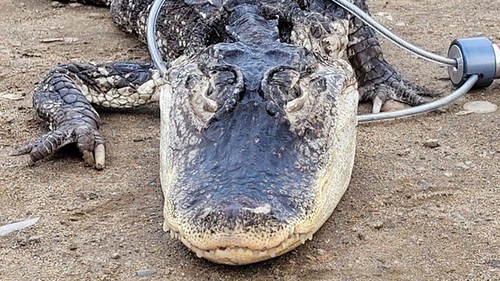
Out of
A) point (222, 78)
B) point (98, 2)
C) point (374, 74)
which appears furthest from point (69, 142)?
point (98, 2)

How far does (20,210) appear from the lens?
3.17m

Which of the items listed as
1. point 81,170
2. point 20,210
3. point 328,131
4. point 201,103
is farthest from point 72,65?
point 328,131

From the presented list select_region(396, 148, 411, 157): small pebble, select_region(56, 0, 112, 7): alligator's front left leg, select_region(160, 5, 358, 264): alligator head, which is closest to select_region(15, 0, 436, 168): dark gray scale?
select_region(160, 5, 358, 264): alligator head

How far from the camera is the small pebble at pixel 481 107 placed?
423 centimetres

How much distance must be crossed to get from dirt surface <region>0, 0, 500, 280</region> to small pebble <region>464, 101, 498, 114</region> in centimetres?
6

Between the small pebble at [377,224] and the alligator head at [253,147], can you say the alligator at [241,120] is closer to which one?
the alligator head at [253,147]

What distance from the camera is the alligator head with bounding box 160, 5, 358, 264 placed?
236cm

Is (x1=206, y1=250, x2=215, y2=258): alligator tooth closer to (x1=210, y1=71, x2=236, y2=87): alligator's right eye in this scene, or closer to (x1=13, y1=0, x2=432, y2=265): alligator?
(x1=13, y1=0, x2=432, y2=265): alligator

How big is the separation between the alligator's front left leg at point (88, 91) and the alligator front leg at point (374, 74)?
1202mm

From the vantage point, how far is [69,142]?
372 cm

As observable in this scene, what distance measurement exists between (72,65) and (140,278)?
2.13m

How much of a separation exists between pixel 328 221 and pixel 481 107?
5.55ft

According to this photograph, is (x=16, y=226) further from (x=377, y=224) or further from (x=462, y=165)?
(x=462, y=165)

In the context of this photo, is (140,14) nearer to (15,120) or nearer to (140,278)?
(15,120)
